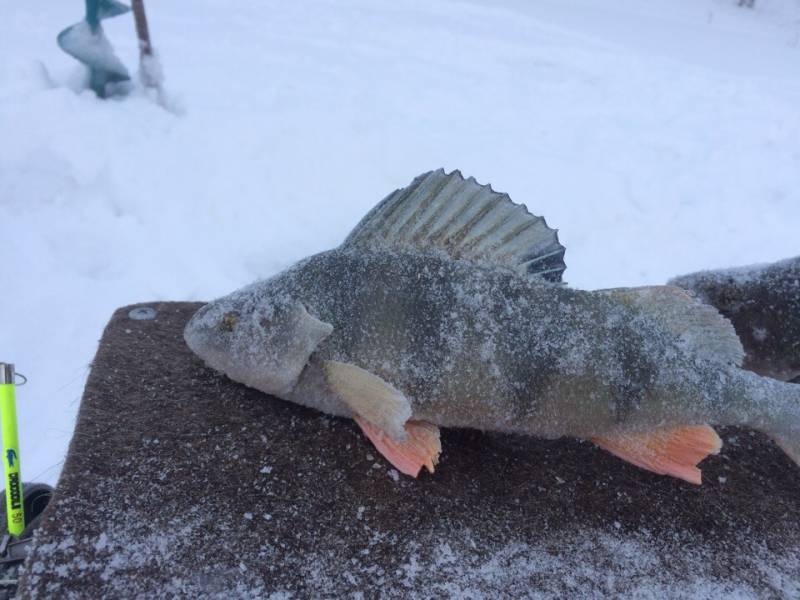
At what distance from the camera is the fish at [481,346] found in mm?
1166

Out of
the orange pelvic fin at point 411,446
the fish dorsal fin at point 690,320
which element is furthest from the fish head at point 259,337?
the fish dorsal fin at point 690,320

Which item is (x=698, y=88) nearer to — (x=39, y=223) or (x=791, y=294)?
(x=791, y=294)

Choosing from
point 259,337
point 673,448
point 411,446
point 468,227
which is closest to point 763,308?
point 673,448

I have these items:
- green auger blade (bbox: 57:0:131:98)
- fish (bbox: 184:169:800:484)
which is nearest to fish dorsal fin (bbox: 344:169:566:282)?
fish (bbox: 184:169:800:484)

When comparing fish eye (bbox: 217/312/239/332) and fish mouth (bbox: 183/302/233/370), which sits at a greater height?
fish eye (bbox: 217/312/239/332)

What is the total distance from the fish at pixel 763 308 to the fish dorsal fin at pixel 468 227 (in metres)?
0.54

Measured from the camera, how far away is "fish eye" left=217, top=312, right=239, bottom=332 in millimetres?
1279

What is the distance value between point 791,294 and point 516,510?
0.93 meters

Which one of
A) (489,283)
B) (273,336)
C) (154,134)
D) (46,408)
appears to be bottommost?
(46,408)

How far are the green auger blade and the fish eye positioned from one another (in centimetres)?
246

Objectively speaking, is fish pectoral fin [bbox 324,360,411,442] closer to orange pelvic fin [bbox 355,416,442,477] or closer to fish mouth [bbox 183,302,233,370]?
orange pelvic fin [bbox 355,416,442,477]

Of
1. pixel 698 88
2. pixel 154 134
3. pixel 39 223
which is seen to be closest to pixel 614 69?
pixel 698 88

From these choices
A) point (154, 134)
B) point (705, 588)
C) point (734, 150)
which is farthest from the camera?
point (734, 150)

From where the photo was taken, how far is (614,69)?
4.71m
